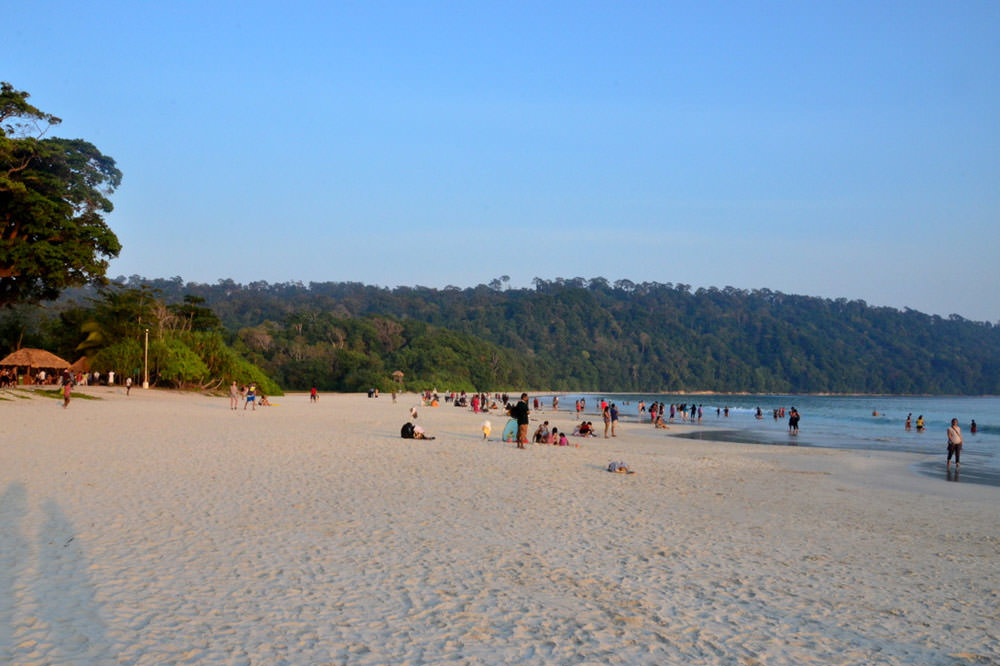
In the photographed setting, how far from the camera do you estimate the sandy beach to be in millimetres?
4812

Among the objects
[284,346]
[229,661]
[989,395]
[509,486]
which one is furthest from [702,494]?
[989,395]

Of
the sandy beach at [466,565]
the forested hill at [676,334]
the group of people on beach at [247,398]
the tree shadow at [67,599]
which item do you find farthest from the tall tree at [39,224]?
the forested hill at [676,334]

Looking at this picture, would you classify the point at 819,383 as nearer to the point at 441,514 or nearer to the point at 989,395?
the point at 989,395

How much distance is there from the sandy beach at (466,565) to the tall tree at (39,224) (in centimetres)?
1796

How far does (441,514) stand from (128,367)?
127 ft

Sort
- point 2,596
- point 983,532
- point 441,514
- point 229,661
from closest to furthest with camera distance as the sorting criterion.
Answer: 1. point 229,661
2. point 2,596
3. point 441,514
4. point 983,532

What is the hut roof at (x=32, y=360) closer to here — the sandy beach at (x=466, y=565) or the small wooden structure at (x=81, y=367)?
the small wooden structure at (x=81, y=367)

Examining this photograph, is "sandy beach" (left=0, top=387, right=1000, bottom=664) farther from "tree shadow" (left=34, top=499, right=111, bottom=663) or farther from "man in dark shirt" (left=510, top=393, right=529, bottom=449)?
"man in dark shirt" (left=510, top=393, right=529, bottom=449)

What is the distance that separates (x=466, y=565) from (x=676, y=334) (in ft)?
534

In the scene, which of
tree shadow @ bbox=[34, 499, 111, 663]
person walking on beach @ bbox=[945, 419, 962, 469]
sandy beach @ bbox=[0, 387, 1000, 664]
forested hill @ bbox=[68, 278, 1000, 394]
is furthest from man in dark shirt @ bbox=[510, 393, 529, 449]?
forested hill @ bbox=[68, 278, 1000, 394]

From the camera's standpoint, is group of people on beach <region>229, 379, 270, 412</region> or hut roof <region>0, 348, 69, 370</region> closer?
group of people on beach <region>229, 379, 270, 412</region>

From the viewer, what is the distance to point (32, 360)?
3984cm

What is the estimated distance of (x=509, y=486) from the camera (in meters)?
11.8

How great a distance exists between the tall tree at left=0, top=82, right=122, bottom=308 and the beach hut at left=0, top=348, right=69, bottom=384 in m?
8.37
